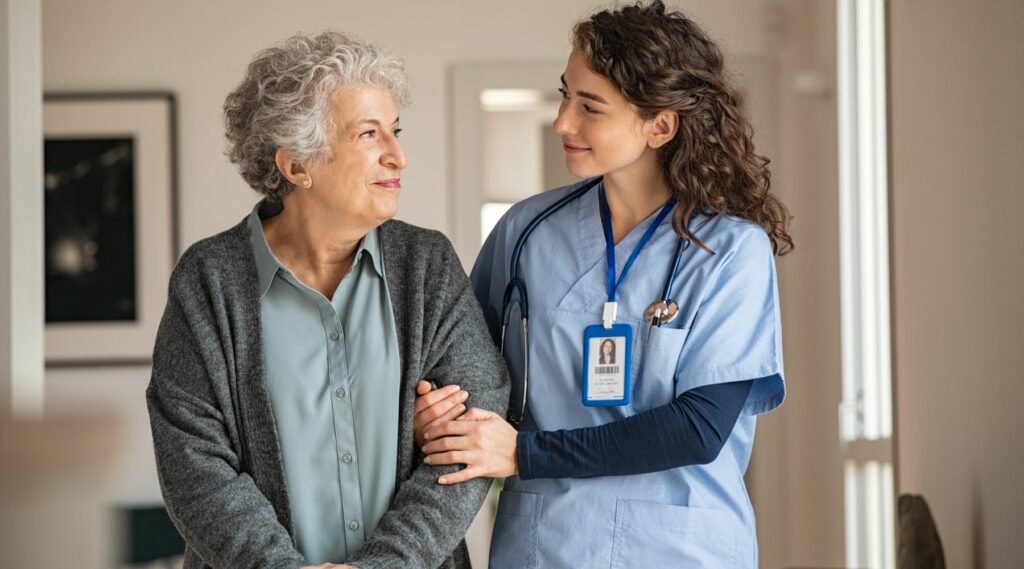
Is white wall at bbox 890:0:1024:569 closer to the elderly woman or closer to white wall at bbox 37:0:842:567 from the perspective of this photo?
the elderly woman

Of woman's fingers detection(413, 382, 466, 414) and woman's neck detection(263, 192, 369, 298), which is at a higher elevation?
woman's neck detection(263, 192, 369, 298)

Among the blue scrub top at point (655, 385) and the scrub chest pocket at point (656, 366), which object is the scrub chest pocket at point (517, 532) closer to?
the blue scrub top at point (655, 385)

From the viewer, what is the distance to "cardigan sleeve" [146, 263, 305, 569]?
1.63 m

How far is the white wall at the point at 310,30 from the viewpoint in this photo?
4105 millimetres

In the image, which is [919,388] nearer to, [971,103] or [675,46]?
[971,103]

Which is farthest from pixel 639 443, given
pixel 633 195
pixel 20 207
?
pixel 20 207

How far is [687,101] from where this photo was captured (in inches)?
72.4

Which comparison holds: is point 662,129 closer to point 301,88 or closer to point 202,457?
point 301,88

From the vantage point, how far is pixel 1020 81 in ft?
6.62

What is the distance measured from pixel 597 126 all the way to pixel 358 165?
380mm

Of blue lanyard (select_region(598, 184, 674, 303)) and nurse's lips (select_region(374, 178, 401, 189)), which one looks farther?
blue lanyard (select_region(598, 184, 674, 303))

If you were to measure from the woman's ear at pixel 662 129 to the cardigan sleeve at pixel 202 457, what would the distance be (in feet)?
2.40

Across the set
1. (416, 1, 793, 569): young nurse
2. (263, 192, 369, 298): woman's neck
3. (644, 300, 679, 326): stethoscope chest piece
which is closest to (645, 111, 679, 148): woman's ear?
(416, 1, 793, 569): young nurse

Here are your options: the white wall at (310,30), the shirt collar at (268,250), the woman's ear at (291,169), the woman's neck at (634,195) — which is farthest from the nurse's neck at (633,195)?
the white wall at (310,30)
